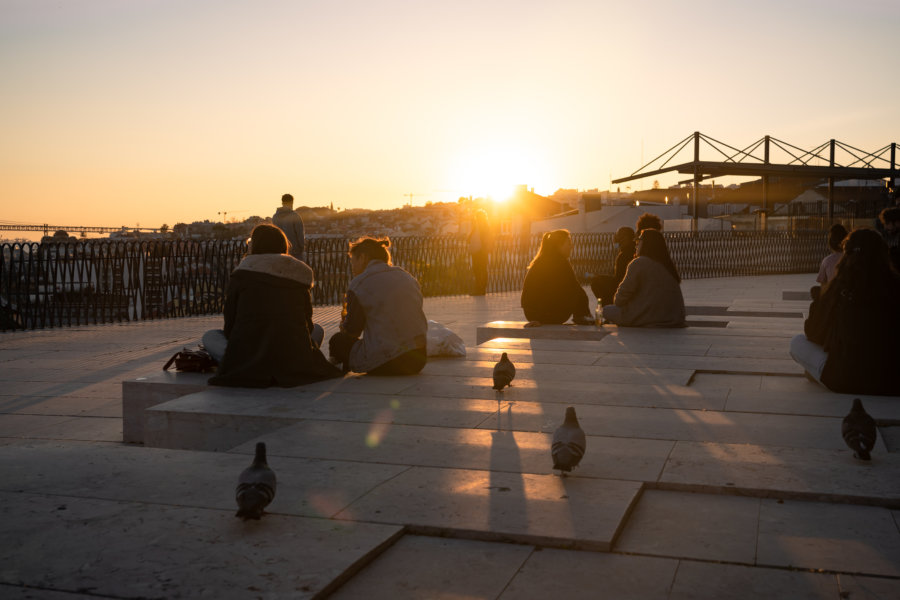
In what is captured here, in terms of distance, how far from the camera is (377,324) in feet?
23.6

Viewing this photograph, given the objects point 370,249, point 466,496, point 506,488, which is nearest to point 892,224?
point 370,249

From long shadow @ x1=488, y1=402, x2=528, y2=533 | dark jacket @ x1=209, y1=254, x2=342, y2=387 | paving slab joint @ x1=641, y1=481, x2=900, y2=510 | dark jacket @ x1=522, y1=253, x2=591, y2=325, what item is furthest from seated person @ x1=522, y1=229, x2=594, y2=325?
paving slab joint @ x1=641, y1=481, x2=900, y2=510

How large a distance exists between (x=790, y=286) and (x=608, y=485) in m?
21.2

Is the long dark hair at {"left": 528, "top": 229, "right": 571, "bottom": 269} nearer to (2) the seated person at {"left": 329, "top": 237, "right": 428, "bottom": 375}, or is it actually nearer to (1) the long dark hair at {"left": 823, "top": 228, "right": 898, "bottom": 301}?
(2) the seated person at {"left": 329, "top": 237, "right": 428, "bottom": 375}

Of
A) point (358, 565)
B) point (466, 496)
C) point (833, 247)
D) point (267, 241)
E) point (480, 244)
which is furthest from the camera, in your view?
point (480, 244)

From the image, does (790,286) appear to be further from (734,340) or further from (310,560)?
(310,560)

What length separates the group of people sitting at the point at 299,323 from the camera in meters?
6.64

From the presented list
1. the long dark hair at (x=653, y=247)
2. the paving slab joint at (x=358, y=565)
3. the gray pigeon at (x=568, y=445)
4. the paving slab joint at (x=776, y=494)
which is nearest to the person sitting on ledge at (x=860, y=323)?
the paving slab joint at (x=776, y=494)

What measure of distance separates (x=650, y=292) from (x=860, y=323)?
465cm

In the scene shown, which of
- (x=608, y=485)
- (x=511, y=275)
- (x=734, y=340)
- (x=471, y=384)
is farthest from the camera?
(x=511, y=275)

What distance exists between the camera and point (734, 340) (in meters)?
9.88

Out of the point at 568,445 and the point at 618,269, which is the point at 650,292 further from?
the point at 568,445

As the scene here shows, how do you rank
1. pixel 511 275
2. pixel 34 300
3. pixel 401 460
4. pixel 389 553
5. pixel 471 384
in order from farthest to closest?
pixel 511 275 → pixel 34 300 → pixel 471 384 → pixel 401 460 → pixel 389 553

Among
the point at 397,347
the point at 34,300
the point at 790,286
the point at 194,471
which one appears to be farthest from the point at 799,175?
the point at 194,471
